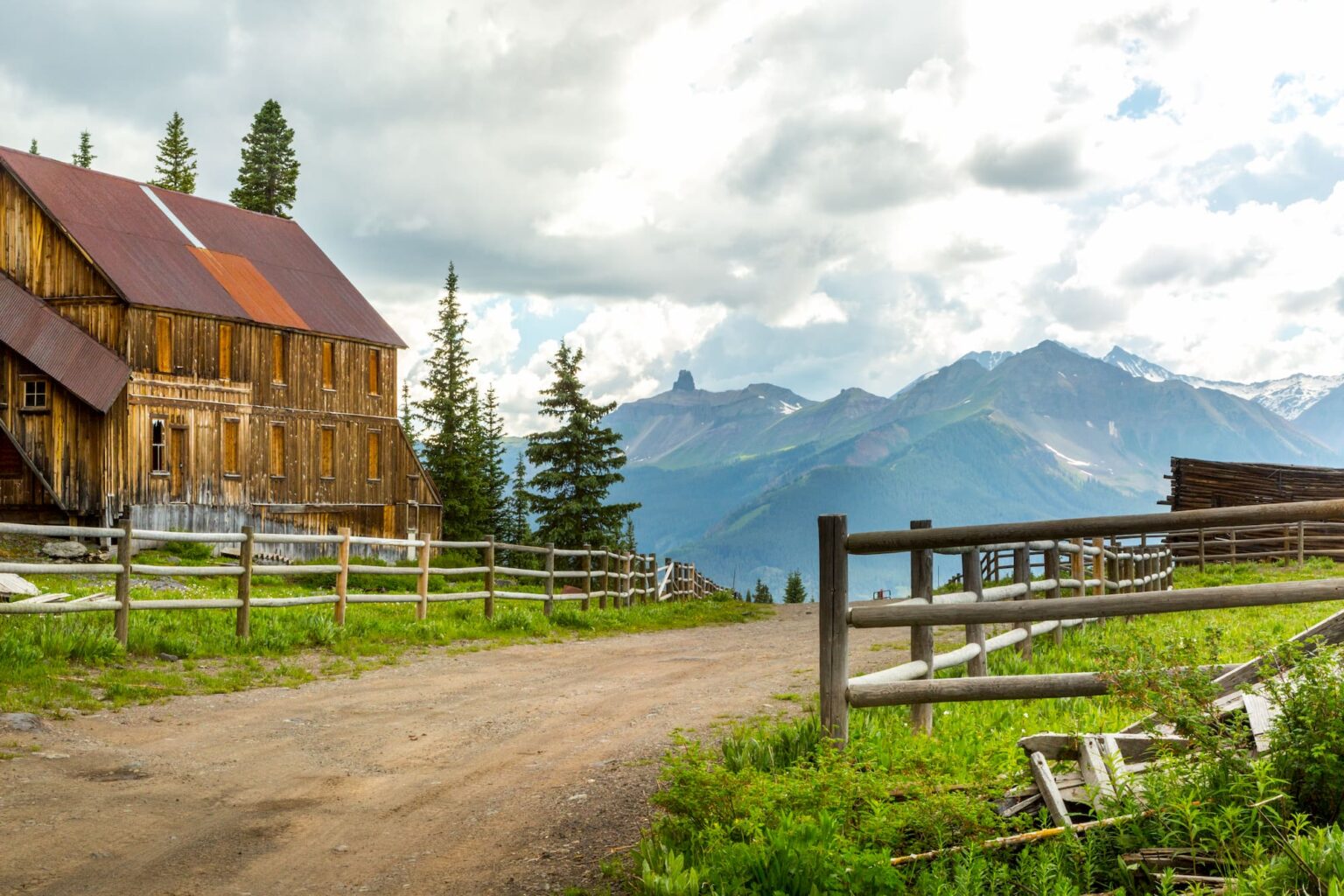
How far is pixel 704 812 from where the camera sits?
20.8 feet

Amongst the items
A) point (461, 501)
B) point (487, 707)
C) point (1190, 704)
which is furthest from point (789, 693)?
point (461, 501)

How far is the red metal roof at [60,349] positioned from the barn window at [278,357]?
547cm

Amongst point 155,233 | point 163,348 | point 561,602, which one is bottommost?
point 561,602

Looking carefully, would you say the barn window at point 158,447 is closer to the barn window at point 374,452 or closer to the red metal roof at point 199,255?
the red metal roof at point 199,255

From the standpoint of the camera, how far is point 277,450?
39.9m

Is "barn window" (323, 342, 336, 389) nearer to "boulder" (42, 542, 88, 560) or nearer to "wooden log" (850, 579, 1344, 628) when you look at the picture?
"boulder" (42, 542, 88, 560)

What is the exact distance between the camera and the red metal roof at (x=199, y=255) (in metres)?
35.6

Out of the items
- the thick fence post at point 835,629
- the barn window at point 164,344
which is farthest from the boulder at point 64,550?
the thick fence post at point 835,629

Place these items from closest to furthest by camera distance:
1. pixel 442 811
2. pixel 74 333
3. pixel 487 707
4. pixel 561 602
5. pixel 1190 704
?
pixel 1190 704 < pixel 442 811 < pixel 487 707 < pixel 561 602 < pixel 74 333

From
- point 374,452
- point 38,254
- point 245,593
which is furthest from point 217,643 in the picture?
point 374,452

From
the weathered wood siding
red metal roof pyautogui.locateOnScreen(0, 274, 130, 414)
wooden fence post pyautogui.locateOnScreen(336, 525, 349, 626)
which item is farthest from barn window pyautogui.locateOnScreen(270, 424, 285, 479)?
wooden fence post pyautogui.locateOnScreen(336, 525, 349, 626)

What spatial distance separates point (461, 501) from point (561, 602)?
1320 inches

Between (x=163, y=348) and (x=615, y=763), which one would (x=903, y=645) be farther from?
(x=163, y=348)

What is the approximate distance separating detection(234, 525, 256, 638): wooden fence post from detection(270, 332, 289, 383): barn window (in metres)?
24.7
